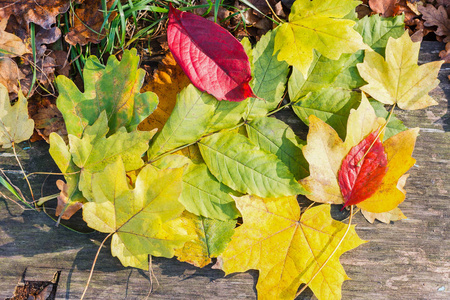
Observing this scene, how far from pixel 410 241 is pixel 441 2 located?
1.13 m

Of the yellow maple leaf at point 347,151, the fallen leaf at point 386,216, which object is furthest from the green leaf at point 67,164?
the fallen leaf at point 386,216

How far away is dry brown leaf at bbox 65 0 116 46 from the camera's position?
1392 millimetres

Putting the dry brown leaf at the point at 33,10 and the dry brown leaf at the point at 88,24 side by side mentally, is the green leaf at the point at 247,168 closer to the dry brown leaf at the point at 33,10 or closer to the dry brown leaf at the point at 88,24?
the dry brown leaf at the point at 88,24

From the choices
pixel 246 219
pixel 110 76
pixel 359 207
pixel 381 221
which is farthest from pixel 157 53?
pixel 381 221

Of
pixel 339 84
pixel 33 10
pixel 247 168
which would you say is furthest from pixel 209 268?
pixel 33 10

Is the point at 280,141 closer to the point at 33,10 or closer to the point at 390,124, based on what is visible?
the point at 390,124

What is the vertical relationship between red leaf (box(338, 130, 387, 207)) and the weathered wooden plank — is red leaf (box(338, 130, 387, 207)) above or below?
above

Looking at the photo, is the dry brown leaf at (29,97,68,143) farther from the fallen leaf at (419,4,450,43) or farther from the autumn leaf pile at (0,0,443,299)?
the fallen leaf at (419,4,450,43)

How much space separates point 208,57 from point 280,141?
45 cm

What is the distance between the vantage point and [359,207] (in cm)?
134

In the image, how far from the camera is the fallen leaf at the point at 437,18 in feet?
4.74

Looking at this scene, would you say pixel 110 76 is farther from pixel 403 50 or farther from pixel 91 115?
pixel 403 50

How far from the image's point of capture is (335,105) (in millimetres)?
1325

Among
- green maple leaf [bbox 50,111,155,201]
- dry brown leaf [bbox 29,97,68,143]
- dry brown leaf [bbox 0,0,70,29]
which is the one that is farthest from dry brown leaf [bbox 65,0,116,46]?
green maple leaf [bbox 50,111,155,201]
